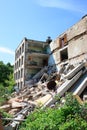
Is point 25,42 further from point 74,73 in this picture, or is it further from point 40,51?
point 74,73

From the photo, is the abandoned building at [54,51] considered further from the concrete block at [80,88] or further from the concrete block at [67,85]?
the concrete block at [80,88]

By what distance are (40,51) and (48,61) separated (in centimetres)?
211

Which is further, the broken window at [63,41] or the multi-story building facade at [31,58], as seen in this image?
the multi-story building facade at [31,58]

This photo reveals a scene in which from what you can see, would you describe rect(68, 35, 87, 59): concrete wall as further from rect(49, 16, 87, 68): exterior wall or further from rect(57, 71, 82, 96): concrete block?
rect(57, 71, 82, 96): concrete block

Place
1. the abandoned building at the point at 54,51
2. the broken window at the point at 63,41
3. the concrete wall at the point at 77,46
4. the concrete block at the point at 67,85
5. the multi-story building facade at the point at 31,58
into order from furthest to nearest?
the multi-story building facade at the point at 31,58 → the broken window at the point at 63,41 → the abandoned building at the point at 54,51 → the concrete wall at the point at 77,46 → the concrete block at the point at 67,85

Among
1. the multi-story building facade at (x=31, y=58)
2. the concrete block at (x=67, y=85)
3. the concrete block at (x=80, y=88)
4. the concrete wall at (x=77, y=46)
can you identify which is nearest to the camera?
the concrete block at (x=80, y=88)

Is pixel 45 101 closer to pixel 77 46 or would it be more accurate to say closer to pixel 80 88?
pixel 80 88

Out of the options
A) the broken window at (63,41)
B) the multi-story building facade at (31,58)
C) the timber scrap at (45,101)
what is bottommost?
the timber scrap at (45,101)

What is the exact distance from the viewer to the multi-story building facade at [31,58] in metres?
28.2

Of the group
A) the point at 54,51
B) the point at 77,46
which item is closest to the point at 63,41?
the point at 54,51

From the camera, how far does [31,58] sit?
2878cm

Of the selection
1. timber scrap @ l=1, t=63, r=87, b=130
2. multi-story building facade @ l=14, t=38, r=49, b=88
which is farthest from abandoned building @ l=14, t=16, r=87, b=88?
timber scrap @ l=1, t=63, r=87, b=130

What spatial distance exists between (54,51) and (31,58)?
335 centimetres

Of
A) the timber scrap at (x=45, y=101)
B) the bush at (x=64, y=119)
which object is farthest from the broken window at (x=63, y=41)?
the bush at (x=64, y=119)
